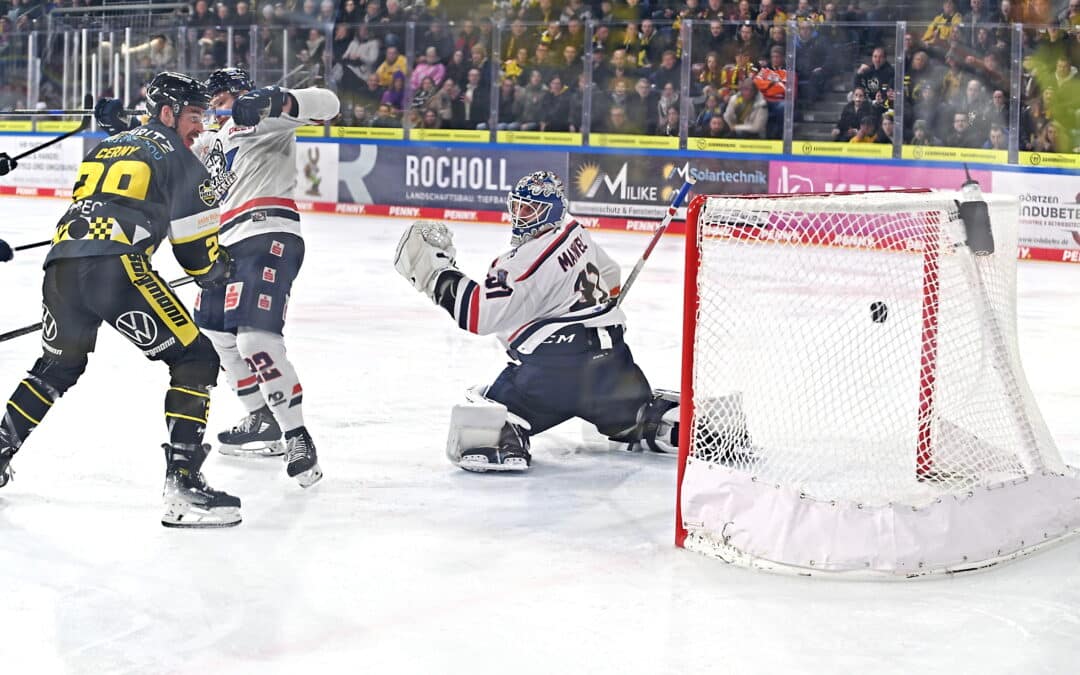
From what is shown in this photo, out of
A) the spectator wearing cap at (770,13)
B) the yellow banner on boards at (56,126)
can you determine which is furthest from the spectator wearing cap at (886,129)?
the yellow banner on boards at (56,126)

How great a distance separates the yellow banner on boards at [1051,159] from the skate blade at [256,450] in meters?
8.35

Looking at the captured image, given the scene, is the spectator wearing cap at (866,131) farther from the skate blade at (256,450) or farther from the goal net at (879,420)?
the skate blade at (256,450)

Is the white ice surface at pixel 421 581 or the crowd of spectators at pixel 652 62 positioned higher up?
the crowd of spectators at pixel 652 62

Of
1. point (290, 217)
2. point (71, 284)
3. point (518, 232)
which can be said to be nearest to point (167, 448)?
point (71, 284)

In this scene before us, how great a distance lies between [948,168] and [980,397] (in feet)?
27.3

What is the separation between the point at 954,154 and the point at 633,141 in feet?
10.0

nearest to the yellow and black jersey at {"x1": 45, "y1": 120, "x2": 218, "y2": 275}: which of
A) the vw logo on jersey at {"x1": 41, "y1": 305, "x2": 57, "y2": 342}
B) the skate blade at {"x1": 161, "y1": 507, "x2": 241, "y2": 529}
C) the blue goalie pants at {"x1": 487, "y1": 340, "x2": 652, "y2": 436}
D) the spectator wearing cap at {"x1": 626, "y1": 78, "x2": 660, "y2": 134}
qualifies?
the vw logo on jersey at {"x1": 41, "y1": 305, "x2": 57, "y2": 342}

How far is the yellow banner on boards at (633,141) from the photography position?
1308 cm

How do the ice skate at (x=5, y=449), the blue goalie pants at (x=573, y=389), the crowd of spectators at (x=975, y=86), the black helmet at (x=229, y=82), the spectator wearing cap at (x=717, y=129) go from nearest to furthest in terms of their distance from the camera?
1. the ice skate at (x=5, y=449)
2. the black helmet at (x=229, y=82)
3. the blue goalie pants at (x=573, y=389)
4. the crowd of spectators at (x=975, y=86)
5. the spectator wearing cap at (x=717, y=129)

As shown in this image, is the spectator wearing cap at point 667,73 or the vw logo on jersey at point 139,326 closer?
the vw logo on jersey at point 139,326

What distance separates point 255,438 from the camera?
477 cm

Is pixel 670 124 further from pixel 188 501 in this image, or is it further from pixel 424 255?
pixel 188 501

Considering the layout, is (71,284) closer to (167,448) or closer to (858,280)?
(167,448)

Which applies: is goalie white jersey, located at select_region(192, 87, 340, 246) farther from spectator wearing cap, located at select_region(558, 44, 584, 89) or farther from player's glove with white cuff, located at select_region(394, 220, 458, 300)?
spectator wearing cap, located at select_region(558, 44, 584, 89)
